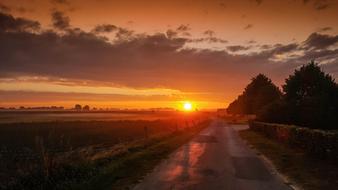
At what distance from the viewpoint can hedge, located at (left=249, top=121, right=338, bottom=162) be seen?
59.6 feet

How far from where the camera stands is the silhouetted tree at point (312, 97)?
48031mm

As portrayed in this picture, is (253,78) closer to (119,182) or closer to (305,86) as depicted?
(305,86)

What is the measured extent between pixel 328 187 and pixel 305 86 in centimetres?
4920

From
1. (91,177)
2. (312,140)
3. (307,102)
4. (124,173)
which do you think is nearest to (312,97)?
(307,102)

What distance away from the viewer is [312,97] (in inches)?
2019

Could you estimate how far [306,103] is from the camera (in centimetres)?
5003

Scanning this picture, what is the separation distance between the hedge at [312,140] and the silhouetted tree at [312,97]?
17105 millimetres

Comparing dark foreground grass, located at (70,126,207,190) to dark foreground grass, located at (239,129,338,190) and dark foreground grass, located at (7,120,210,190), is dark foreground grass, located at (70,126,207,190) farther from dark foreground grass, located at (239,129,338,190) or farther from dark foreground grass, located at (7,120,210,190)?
dark foreground grass, located at (239,129,338,190)

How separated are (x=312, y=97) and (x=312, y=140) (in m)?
32.2

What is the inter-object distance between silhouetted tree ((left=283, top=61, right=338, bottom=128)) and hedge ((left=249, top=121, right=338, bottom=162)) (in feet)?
56.1

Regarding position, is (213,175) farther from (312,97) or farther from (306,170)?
(312,97)

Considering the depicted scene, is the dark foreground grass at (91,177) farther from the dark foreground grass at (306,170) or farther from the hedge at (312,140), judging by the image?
the hedge at (312,140)

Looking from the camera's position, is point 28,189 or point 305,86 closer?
point 28,189

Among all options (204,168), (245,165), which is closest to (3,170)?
(204,168)
